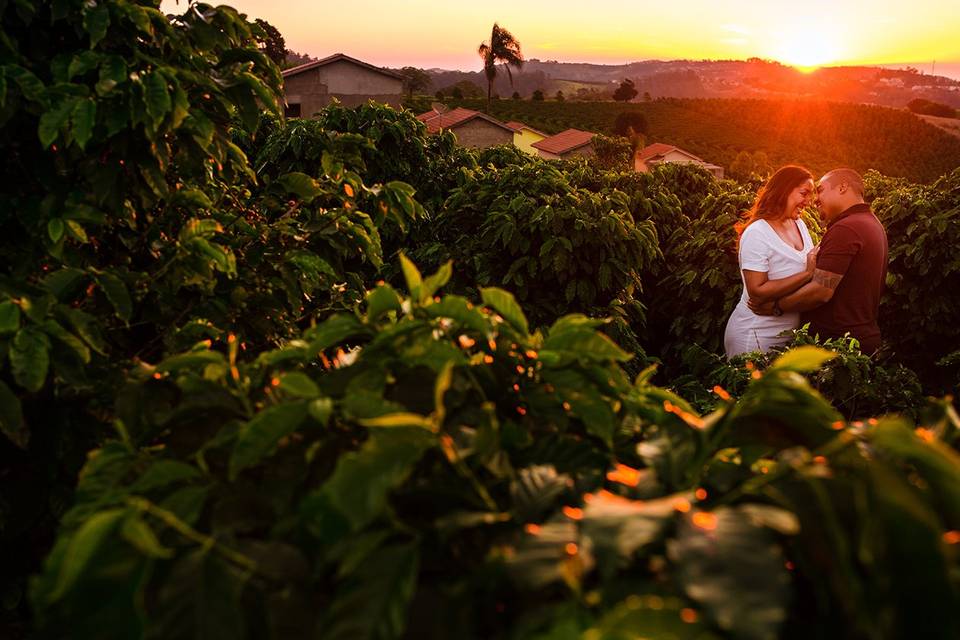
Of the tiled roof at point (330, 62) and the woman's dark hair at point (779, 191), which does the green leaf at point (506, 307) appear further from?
the tiled roof at point (330, 62)

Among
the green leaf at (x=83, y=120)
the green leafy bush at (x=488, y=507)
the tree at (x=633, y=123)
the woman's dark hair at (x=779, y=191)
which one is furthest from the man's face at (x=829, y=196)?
the tree at (x=633, y=123)

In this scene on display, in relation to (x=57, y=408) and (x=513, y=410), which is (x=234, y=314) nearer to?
(x=57, y=408)

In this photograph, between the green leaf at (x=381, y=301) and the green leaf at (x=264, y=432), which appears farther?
the green leaf at (x=381, y=301)

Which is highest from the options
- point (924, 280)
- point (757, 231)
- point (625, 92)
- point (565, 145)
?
point (757, 231)

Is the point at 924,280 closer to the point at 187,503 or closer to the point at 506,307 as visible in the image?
the point at 506,307

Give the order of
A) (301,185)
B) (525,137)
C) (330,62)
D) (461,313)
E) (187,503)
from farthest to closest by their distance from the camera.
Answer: (525,137) < (330,62) < (301,185) < (461,313) < (187,503)

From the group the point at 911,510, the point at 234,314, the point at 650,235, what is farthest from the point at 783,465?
the point at 650,235

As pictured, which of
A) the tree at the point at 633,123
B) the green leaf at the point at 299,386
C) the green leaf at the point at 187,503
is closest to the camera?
the green leaf at the point at 187,503

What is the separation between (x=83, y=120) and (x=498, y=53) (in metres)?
101

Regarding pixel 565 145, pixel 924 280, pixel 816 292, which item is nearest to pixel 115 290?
pixel 816 292

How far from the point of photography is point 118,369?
7.40ft

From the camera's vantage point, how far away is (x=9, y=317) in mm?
1741

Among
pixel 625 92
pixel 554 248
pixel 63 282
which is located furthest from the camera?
pixel 625 92

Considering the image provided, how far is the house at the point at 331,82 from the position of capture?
5391 centimetres
